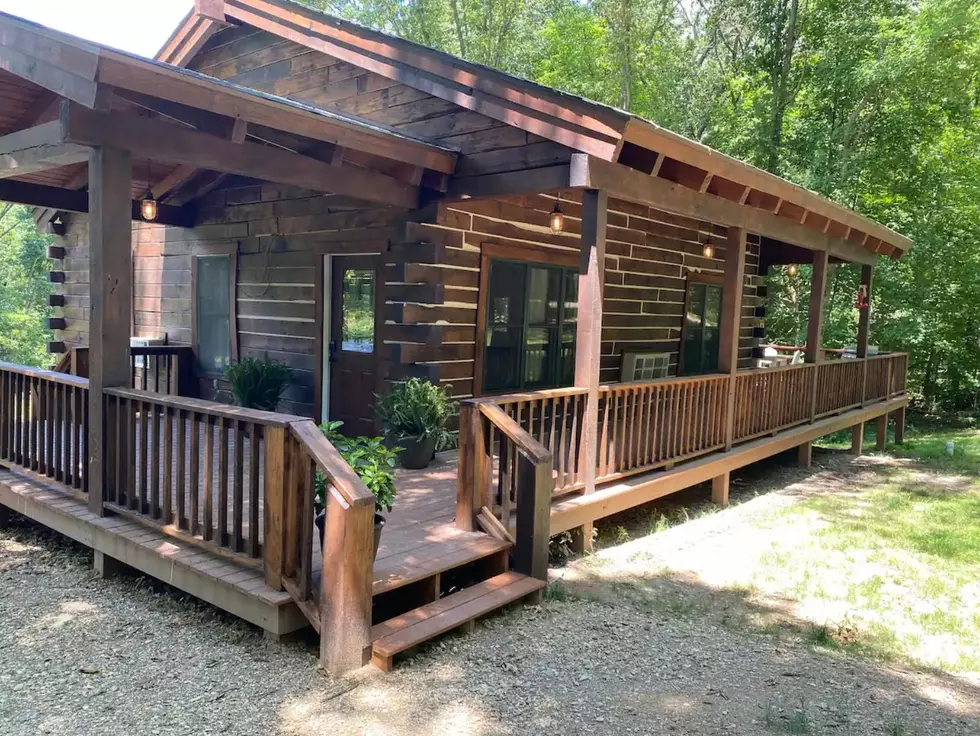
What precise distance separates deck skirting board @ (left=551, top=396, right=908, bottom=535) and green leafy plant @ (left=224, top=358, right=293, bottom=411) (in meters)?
3.60

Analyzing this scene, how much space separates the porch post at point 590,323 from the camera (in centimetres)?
528

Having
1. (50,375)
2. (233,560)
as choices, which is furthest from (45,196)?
(233,560)

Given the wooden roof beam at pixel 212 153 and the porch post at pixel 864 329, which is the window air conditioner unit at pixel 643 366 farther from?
the wooden roof beam at pixel 212 153

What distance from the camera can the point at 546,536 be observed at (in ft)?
15.0

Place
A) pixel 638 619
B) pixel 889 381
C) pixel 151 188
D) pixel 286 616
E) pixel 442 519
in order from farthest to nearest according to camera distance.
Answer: pixel 889 381, pixel 151 188, pixel 442 519, pixel 638 619, pixel 286 616

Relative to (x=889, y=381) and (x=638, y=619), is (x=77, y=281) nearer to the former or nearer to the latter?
(x=638, y=619)

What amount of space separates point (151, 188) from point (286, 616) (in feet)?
20.4

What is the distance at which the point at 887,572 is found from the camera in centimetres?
549

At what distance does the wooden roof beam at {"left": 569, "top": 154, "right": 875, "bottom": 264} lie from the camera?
534cm

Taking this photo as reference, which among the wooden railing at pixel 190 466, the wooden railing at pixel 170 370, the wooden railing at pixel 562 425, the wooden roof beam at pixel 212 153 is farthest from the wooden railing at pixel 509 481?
the wooden railing at pixel 170 370

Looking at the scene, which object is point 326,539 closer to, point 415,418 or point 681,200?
point 415,418

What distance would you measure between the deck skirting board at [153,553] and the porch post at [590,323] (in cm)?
248

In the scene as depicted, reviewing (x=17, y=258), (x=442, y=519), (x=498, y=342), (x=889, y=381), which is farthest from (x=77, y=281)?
(x=17, y=258)

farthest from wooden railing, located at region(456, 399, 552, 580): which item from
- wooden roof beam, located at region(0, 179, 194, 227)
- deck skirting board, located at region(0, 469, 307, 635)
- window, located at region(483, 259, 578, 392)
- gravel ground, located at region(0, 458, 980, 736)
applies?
wooden roof beam, located at region(0, 179, 194, 227)
